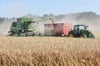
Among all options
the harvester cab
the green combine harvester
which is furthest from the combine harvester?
the harvester cab

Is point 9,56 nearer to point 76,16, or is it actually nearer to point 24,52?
point 24,52

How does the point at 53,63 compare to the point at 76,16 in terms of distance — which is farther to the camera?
the point at 76,16

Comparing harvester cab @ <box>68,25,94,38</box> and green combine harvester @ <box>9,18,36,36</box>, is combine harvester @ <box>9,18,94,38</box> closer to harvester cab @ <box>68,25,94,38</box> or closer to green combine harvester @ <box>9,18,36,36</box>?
green combine harvester @ <box>9,18,36,36</box>

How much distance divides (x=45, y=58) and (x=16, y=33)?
25380 mm

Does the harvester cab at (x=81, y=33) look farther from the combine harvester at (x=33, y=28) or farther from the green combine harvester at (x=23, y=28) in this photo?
the green combine harvester at (x=23, y=28)

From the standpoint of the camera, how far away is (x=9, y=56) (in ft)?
27.6

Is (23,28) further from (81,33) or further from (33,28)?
(81,33)

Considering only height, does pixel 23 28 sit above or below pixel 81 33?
above

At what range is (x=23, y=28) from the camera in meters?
33.6

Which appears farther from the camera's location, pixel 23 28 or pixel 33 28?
pixel 33 28

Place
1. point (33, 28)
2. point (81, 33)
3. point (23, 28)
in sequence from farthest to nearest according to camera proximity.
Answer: point (33, 28) < point (23, 28) < point (81, 33)

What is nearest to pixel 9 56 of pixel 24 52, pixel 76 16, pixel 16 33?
pixel 24 52

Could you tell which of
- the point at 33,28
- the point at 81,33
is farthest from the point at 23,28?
the point at 81,33

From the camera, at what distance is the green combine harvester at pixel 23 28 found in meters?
33.3
